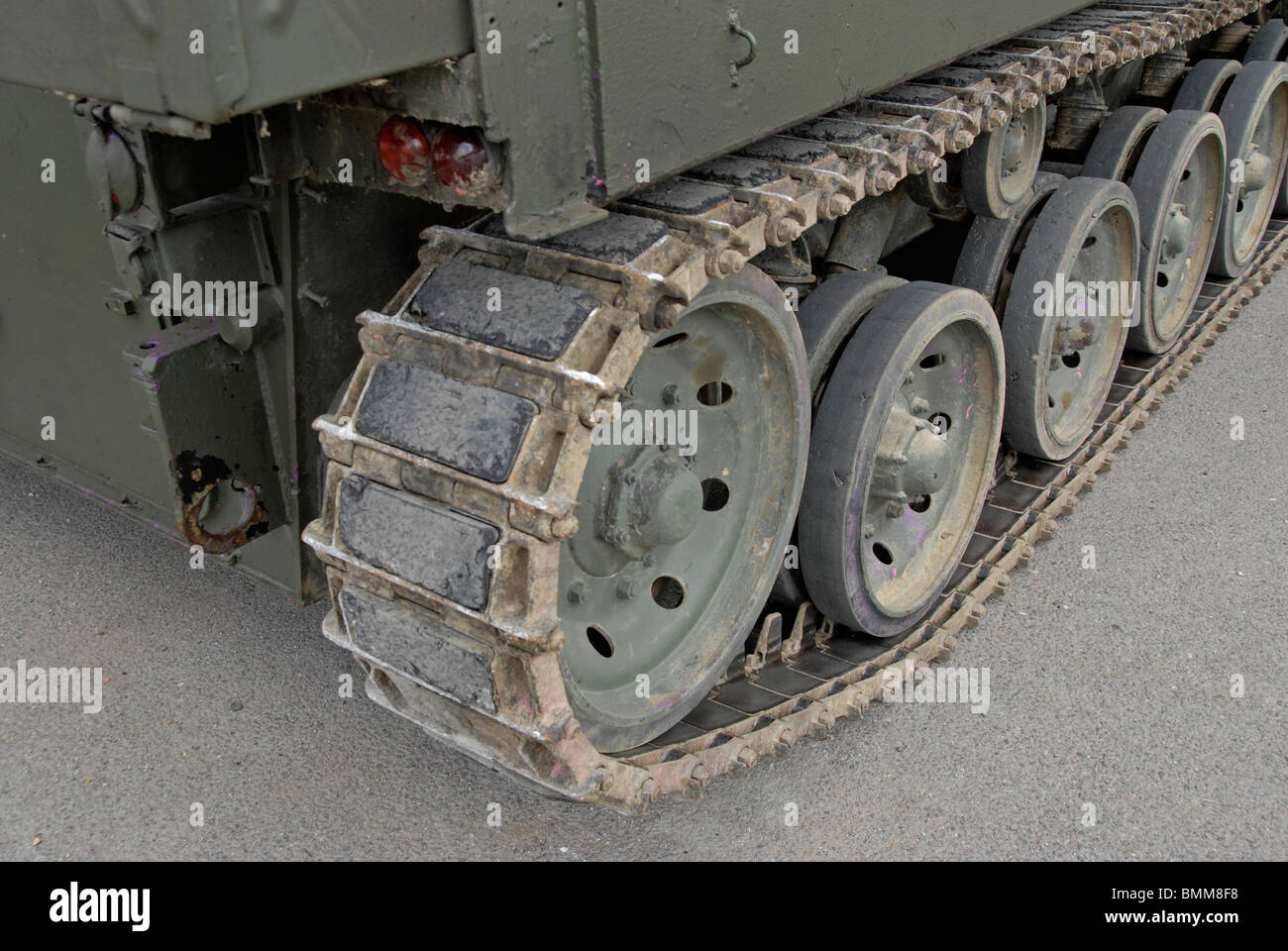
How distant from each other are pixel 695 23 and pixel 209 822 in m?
2.02

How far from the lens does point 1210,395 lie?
15.9ft

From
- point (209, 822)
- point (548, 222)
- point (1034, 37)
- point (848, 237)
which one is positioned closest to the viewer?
point (548, 222)

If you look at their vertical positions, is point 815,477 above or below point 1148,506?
above

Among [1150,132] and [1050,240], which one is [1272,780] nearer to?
[1050,240]

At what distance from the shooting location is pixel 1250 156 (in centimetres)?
532

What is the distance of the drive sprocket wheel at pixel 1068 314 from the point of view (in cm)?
373

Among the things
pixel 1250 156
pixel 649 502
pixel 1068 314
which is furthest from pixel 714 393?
pixel 1250 156

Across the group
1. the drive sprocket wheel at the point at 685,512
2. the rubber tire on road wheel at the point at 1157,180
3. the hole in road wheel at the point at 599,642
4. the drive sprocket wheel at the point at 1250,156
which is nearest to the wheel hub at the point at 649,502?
the drive sprocket wheel at the point at 685,512

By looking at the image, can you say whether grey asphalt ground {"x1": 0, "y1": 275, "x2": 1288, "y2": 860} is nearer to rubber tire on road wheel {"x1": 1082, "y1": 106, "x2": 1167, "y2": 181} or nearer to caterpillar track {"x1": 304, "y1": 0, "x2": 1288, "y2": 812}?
caterpillar track {"x1": 304, "y1": 0, "x2": 1288, "y2": 812}

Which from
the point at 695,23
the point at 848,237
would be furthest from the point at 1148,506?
the point at 695,23

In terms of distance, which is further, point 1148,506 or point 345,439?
point 1148,506

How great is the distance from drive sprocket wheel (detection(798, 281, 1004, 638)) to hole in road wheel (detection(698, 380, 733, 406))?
31 centimetres

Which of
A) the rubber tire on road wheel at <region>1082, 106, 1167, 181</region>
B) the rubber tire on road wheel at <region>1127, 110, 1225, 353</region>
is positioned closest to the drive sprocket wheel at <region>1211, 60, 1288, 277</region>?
the rubber tire on road wheel at <region>1127, 110, 1225, 353</region>

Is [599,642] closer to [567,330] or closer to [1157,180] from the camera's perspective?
[567,330]
